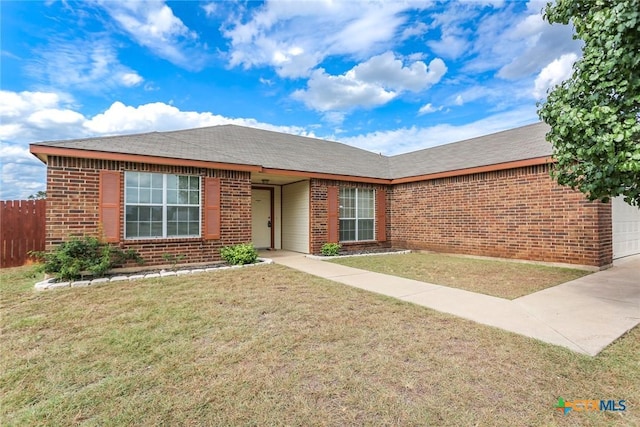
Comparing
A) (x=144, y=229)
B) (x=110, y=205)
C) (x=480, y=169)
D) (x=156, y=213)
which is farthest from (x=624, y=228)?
(x=110, y=205)

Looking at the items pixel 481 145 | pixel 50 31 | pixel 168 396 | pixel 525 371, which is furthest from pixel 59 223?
pixel 481 145

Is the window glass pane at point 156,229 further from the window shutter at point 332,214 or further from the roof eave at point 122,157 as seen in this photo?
the window shutter at point 332,214

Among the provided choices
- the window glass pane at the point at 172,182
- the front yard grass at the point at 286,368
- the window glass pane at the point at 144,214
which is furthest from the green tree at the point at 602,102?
the window glass pane at the point at 144,214

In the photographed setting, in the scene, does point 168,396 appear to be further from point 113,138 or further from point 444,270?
point 113,138

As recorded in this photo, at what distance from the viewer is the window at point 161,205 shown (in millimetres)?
7363

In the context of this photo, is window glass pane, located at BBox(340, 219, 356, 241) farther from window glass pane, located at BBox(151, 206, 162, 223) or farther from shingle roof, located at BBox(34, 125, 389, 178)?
window glass pane, located at BBox(151, 206, 162, 223)

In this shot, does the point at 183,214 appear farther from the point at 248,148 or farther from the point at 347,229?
the point at 347,229

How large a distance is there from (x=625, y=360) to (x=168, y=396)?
4195 mm

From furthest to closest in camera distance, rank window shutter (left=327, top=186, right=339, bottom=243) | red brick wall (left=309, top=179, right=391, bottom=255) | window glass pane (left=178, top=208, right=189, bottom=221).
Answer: window shutter (left=327, top=186, right=339, bottom=243) < red brick wall (left=309, top=179, right=391, bottom=255) < window glass pane (left=178, top=208, right=189, bottom=221)

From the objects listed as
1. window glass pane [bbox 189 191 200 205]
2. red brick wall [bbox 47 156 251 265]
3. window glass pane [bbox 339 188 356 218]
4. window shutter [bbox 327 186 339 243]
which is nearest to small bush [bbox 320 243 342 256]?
window shutter [bbox 327 186 339 243]

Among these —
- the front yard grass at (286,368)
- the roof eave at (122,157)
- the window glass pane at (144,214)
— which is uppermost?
the roof eave at (122,157)

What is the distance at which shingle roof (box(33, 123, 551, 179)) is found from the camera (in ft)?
26.3

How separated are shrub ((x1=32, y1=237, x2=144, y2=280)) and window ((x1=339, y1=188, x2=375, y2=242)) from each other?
6962 mm

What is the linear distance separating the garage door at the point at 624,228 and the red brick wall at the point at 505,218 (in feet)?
2.82
